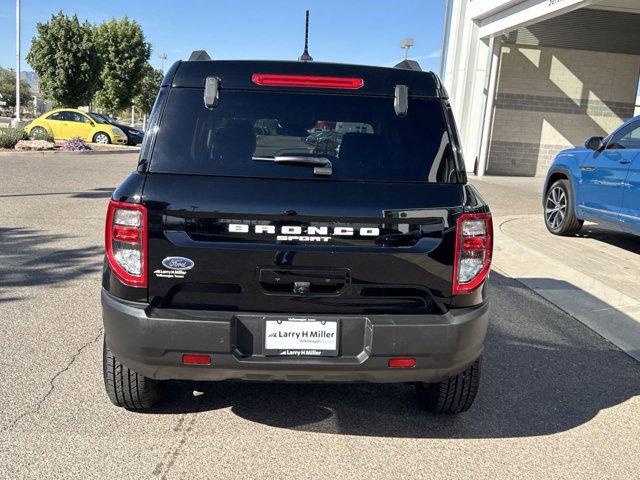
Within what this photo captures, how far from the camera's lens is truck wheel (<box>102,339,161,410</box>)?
3.28 metres

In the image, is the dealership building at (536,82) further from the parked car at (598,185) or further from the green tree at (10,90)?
the green tree at (10,90)

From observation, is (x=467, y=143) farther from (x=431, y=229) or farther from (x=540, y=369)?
(x=431, y=229)

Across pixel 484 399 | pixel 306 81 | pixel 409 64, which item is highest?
pixel 409 64

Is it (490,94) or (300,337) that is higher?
(490,94)

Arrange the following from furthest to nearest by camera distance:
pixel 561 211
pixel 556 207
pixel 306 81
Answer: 1. pixel 556 207
2. pixel 561 211
3. pixel 306 81

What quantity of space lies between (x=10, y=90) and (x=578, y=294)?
83197 millimetres

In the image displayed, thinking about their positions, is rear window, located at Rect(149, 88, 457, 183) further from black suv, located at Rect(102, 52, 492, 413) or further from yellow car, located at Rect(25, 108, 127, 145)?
yellow car, located at Rect(25, 108, 127, 145)

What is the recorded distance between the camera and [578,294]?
6512 millimetres

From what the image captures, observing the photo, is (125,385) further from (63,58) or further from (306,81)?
(63,58)

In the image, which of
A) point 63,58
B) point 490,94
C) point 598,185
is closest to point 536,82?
point 490,94

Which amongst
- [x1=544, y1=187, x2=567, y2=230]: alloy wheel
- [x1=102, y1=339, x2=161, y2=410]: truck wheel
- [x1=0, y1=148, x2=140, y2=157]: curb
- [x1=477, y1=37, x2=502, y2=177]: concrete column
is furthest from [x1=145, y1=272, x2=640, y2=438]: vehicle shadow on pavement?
[x1=0, y1=148, x2=140, y2=157]: curb

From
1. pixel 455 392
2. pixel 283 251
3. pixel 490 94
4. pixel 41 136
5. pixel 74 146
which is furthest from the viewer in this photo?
pixel 41 136

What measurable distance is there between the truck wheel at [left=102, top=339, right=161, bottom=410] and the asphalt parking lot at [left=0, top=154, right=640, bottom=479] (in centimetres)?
11

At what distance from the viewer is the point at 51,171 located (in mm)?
15820
